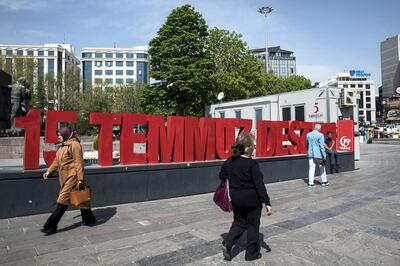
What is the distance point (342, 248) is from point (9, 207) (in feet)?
20.2

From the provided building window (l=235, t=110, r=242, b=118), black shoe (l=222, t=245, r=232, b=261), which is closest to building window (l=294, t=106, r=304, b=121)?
building window (l=235, t=110, r=242, b=118)

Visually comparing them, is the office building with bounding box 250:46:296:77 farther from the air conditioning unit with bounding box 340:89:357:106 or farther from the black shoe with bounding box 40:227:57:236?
the black shoe with bounding box 40:227:57:236

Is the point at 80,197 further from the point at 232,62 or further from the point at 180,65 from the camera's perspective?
the point at 232,62

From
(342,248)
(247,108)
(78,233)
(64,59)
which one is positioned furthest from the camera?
(64,59)

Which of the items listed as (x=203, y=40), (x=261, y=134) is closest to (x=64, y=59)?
(x=203, y=40)

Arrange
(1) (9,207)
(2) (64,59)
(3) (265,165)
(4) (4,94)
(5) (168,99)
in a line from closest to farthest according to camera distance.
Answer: (1) (9,207) → (3) (265,165) → (4) (4,94) → (5) (168,99) → (2) (64,59)

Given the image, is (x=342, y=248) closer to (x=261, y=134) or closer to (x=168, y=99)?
(x=261, y=134)

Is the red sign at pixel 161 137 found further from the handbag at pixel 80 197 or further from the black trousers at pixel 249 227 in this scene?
the black trousers at pixel 249 227

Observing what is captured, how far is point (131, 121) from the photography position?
8484 mm

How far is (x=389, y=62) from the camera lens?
128 meters

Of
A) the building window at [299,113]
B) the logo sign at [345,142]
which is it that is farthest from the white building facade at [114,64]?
the logo sign at [345,142]

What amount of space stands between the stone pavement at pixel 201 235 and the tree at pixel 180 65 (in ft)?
71.0

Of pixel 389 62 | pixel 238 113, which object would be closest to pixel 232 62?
pixel 238 113

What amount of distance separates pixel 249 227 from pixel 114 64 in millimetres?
135174
